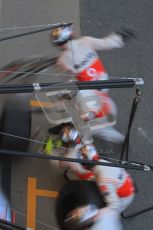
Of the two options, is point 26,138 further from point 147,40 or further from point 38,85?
point 147,40

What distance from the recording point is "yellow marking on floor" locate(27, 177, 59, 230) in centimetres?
397

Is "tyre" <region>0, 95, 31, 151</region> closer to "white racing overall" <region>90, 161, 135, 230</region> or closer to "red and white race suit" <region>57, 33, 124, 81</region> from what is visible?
"red and white race suit" <region>57, 33, 124, 81</region>

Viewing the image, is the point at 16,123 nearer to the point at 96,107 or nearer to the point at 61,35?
the point at 96,107

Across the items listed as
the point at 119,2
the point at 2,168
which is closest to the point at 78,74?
the point at 2,168

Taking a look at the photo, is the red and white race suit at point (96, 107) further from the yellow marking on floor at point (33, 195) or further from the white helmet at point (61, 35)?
the yellow marking on floor at point (33, 195)

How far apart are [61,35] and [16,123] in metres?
0.84

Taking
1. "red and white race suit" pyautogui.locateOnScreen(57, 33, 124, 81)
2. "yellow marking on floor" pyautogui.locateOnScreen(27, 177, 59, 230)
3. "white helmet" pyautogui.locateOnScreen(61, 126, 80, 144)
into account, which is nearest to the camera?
"white helmet" pyautogui.locateOnScreen(61, 126, 80, 144)

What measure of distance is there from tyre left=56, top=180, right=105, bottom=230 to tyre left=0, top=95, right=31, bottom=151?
54 cm

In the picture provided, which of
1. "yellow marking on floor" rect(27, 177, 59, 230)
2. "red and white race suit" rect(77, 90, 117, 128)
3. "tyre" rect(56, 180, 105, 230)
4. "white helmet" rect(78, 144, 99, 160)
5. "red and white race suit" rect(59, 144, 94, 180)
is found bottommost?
"yellow marking on floor" rect(27, 177, 59, 230)

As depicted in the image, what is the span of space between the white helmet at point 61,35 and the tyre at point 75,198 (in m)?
1.21

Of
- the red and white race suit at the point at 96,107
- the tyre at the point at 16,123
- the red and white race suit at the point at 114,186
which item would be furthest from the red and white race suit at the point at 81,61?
the red and white race suit at the point at 114,186

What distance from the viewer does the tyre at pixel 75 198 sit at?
11.6 feet

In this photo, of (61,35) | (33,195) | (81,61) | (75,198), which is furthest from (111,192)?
(61,35)

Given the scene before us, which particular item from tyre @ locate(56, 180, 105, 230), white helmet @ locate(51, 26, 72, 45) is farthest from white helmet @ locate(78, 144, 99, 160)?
white helmet @ locate(51, 26, 72, 45)
